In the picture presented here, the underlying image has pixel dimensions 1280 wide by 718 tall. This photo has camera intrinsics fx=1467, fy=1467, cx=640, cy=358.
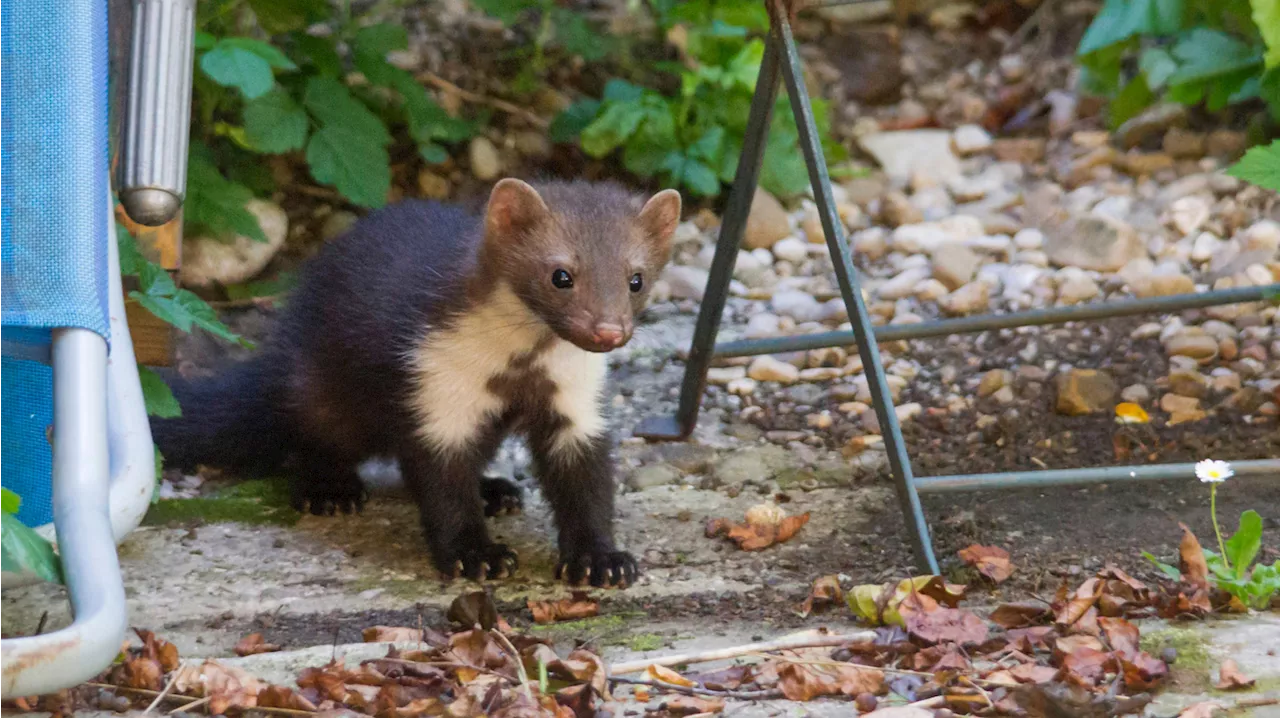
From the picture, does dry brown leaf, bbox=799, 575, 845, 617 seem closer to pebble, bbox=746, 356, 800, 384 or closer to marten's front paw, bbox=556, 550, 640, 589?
marten's front paw, bbox=556, 550, 640, 589

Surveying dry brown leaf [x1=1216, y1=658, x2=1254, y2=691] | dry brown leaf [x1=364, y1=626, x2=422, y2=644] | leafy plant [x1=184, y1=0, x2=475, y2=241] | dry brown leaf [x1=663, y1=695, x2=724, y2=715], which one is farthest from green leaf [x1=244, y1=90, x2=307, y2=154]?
dry brown leaf [x1=1216, y1=658, x2=1254, y2=691]

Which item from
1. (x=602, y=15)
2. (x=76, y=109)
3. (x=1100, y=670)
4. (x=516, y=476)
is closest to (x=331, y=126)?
(x=516, y=476)

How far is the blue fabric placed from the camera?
2277 millimetres

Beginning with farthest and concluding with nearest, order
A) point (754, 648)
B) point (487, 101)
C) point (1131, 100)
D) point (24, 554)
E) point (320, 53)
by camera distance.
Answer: point (487, 101) < point (1131, 100) < point (320, 53) < point (754, 648) < point (24, 554)

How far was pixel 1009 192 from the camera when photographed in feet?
17.9

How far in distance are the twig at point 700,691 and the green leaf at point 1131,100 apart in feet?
11.8

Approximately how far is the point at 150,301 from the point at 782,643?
1559 mm

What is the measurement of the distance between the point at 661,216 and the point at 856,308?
0.54 m

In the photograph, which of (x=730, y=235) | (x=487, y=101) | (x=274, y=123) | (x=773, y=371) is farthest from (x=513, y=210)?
(x=487, y=101)

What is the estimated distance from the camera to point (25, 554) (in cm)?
206

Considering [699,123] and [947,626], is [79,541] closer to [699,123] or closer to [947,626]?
[947,626]

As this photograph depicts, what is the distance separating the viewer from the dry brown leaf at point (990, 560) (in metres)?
3.03

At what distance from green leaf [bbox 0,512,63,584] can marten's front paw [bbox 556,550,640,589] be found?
53.0 inches

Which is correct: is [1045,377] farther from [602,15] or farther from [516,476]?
[602,15]
